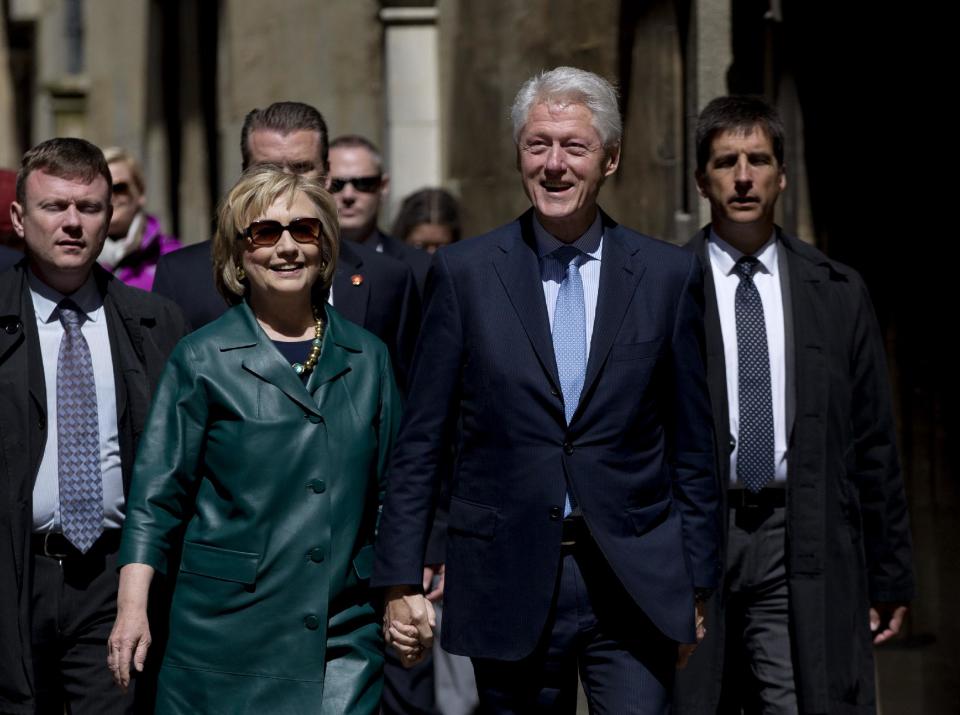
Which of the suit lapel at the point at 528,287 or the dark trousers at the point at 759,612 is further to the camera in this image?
the dark trousers at the point at 759,612

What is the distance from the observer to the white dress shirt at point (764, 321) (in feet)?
20.8

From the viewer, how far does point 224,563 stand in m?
5.27

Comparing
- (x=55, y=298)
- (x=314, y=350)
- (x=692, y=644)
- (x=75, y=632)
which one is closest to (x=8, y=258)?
(x=55, y=298)

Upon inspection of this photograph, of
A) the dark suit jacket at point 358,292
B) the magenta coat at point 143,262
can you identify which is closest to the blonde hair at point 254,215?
the dark suit jacket at point 358,292

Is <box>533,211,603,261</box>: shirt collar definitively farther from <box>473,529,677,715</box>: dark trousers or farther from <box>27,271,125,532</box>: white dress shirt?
<box>27,271,125,532</box>: white dress shirt

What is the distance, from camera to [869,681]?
21.5ft

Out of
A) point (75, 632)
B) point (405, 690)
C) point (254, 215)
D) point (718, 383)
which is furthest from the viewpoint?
point (405, 690)

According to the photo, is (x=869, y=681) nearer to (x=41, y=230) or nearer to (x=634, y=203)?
(x=41, y=230)

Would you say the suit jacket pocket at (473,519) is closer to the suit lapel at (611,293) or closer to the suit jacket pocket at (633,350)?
the suit lapel at (611,293)

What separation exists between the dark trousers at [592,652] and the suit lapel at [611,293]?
43 cm

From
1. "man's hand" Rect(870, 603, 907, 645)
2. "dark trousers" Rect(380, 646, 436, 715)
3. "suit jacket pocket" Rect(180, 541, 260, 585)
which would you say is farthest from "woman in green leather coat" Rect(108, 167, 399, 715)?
"dark trousers" Rect(380, 646, 436, 715)

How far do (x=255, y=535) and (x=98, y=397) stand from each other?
0.84m

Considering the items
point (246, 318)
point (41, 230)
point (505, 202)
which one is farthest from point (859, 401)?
point (505, 202)

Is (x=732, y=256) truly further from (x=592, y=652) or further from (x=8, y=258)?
(x=8, y=258)
